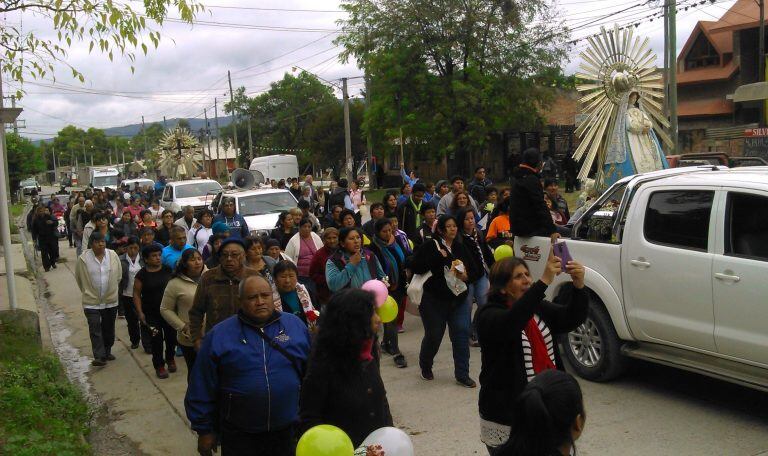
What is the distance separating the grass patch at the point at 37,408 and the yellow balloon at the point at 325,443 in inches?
117

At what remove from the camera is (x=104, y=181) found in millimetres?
42594

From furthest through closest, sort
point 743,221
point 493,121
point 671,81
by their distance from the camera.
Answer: point 493,121 → point 671,81 → point 743,221

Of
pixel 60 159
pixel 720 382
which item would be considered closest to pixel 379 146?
pixel 720 382

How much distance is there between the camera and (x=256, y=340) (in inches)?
156

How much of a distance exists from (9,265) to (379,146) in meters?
33.7

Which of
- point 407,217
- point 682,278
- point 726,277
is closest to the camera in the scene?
point 726,277

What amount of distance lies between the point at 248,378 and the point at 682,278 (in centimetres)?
367

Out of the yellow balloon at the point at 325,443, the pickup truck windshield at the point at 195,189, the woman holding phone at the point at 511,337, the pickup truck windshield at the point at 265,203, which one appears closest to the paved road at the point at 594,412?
the woman holding phone at the point at 511,337

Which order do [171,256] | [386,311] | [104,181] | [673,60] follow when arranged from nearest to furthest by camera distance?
[386,311], [171,256], [673,60], [104,181]

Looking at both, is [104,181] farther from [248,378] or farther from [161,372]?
[248,378]

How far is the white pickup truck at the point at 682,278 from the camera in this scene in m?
5.51

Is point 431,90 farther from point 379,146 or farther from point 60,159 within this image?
point 60,159

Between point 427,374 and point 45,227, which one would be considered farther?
point 45,227

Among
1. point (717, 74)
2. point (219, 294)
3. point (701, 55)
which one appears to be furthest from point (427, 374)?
point (701, 55)
